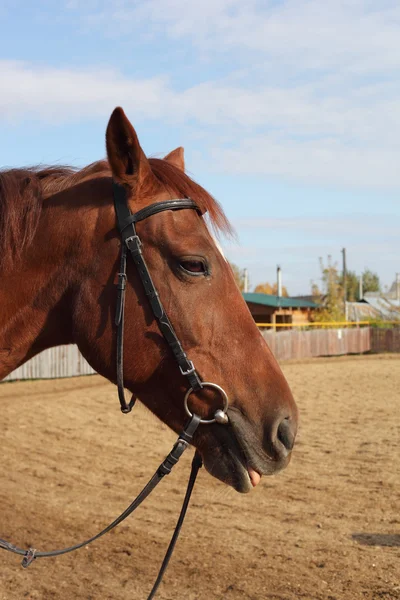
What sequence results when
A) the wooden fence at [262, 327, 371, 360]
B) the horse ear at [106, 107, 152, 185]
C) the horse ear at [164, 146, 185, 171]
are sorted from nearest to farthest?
the horse ear at [106, 107, 152, 185]
the horse ear at [164, 146, 185, 171]
the wooden fence at [262, 327, 371, 360]

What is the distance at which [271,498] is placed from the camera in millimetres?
8141

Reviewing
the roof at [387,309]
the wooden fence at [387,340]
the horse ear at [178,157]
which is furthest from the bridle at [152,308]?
the roof at [387,309]

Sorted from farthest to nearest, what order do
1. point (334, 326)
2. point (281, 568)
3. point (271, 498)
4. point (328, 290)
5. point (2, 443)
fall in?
point (328, 290) < point (334, 326) < point (2, 443) < point (271, 498) < point (281, 568)

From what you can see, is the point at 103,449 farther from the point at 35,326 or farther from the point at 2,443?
the point at 35,326

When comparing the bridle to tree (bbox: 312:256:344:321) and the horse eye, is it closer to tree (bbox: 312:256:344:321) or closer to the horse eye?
the horse eye

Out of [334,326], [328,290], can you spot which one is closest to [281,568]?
[334,326]

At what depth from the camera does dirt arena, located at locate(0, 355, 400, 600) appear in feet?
17.5

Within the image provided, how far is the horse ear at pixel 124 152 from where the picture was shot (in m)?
2.47

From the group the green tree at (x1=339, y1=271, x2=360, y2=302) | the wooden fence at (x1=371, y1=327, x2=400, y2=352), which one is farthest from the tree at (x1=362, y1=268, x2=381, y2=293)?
the wooden fence at (x1=371, y1=327, x2=400, y2=352)

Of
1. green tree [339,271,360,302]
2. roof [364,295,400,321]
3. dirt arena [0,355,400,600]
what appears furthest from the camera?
green tree [339,271,360,302]

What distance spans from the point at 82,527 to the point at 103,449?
4.13 metres

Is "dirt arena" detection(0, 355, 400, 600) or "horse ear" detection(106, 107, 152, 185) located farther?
"dirt arena" detection(0, 355, 400, 600)

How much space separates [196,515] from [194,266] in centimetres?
544

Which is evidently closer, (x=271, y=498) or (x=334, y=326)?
(x=271, y=498)
